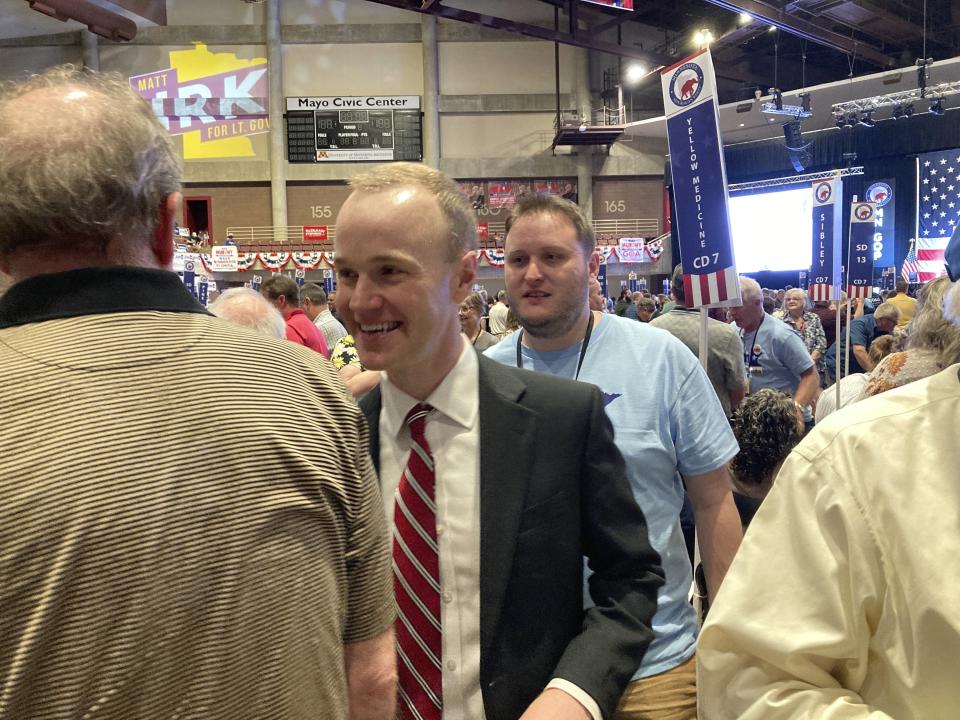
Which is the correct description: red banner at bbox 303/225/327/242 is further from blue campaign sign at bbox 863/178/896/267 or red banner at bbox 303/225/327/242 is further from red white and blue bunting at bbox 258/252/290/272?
blue campaign sign at bbox 863/178/896/267

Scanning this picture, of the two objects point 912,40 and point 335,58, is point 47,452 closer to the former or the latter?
point 912,40

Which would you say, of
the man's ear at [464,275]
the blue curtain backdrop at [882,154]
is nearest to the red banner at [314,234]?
the blue curtain backdrop at [882,154]

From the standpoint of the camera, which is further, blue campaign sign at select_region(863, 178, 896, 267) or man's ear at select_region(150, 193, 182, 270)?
blue campaign sign at select_region(863, 178, 896, 267)

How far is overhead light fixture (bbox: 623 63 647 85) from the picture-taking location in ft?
62.9

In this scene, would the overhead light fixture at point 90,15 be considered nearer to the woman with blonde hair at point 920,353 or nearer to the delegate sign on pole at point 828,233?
the delegate sign on pole at point 828,233

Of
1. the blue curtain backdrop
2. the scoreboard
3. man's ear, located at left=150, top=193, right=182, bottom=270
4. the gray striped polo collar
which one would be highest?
the scoreboard

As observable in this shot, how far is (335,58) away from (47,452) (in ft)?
69.2

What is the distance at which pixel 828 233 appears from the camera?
671cm

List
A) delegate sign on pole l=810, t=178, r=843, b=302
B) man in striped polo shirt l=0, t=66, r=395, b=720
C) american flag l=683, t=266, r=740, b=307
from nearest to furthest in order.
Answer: man in striped polo shirt l=0, t=66, r=395, b=720, american flag l=683, t=266, r=740, b=307, delegate sign on pole l=810, t=178, r=843, b=302

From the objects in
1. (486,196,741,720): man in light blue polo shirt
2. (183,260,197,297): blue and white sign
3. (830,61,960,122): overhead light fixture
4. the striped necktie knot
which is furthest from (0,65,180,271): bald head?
(830,61,960,122): overhead light fixture

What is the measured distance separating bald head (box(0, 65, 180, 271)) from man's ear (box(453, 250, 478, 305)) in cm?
60

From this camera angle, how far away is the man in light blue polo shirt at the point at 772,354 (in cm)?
441

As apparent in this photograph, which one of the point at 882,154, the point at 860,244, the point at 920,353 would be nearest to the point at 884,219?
the point at 882,154

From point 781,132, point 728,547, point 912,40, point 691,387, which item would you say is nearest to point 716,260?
point 691,387
